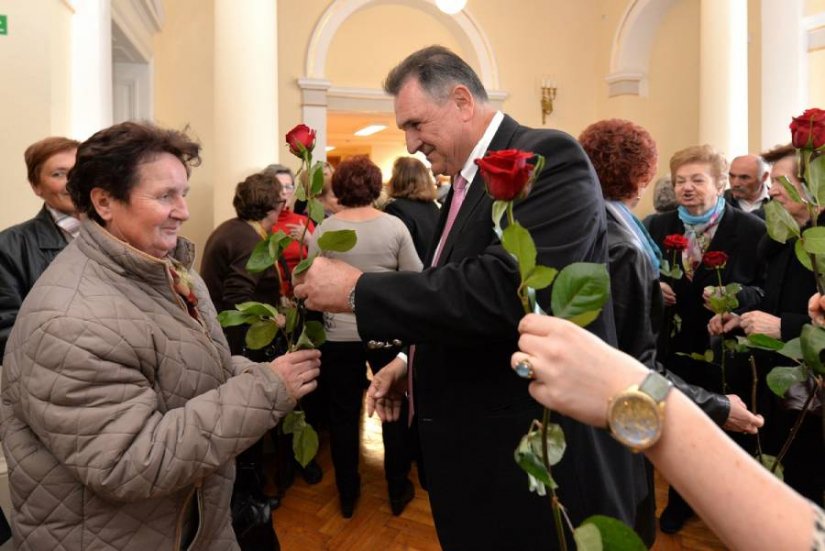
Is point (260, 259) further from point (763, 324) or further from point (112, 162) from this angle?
point (763, 324)

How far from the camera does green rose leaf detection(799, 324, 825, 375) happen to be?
1.12 meters

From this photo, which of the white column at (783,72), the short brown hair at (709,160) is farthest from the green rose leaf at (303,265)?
the white column at (783,72)

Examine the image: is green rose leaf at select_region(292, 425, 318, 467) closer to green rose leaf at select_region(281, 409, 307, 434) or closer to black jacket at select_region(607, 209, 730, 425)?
green rose leaf at select_region(281, 409, 307, 434)

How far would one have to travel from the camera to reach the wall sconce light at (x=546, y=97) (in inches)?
311

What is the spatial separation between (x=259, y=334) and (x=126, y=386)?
0.79 feet

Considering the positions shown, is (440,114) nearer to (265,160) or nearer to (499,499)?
(499,499)

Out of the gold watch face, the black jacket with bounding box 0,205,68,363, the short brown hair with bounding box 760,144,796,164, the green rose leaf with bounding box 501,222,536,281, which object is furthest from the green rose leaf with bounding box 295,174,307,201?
the short brown hair with bounding box 760,144,796,164

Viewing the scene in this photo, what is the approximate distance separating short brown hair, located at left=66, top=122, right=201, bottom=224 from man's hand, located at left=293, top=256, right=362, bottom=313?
41 cm

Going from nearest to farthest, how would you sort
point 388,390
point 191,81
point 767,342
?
1. point 767,342
2. point 388,390
3. point 191,81

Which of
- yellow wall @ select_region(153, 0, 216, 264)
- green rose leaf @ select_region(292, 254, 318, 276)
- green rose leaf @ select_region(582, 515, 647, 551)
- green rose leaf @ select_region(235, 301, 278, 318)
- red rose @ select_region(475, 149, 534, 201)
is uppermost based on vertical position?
yellow wall @ select_region(153, 0, 216, 264)

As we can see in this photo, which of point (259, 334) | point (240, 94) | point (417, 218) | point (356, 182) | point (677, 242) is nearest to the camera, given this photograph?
point (259, 334)

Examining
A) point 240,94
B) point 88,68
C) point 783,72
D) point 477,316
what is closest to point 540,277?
point 477,316

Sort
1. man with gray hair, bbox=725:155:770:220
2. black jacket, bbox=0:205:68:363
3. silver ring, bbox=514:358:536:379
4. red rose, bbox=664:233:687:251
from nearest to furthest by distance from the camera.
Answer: silver ring, bbox=514:358:536:379 → black jacket, bbox=0:205:68:363 → red rose, bbox=664:233:687:251 → man with gray hair, bbox=725:155:770:220

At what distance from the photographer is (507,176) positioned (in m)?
0.64
